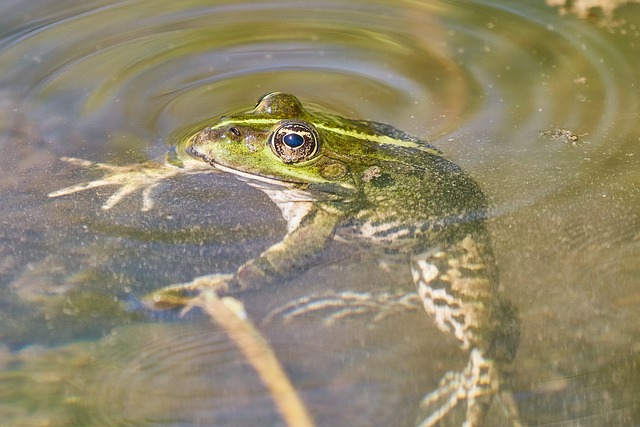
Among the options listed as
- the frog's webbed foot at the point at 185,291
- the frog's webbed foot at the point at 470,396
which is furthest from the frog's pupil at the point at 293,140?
the frog's webbed foot at the point at 470,396

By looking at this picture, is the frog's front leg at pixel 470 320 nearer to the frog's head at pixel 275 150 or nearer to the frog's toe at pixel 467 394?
the frog's toe at pixel 467 394

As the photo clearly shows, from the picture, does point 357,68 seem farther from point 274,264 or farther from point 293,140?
point 274,264

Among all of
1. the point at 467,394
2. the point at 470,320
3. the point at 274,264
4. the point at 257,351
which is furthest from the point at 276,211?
the point at 467,394

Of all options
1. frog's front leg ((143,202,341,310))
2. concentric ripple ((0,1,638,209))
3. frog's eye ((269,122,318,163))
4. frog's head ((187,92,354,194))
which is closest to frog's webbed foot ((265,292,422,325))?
frog's front leg ((143,202,341,310))

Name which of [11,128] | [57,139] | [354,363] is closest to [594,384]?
[354,363]

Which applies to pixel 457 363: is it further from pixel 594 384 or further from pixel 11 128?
pixel 11 128

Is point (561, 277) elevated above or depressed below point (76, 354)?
below

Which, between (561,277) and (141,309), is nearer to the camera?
(141,309)
